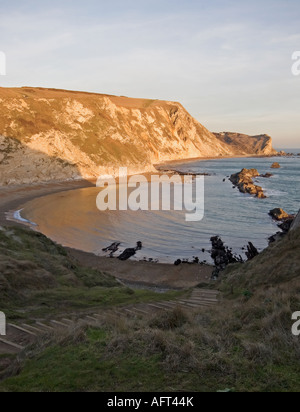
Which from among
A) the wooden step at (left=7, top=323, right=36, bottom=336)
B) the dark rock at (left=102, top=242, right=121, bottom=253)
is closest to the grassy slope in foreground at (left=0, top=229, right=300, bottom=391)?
the wooden step at (left=7, top=323, right=36, bottom=336)

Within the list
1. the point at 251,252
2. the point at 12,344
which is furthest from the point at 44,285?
the point at 251,252

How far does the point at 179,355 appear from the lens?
18.4 ft

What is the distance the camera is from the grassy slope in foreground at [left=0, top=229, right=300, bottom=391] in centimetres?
491

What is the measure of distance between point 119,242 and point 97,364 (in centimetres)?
2380

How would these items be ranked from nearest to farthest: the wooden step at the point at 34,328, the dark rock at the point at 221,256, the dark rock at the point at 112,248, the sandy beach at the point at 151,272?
the wooden step at the point at 34,328
the sandy beach at the point at 151,272
the dark rock at the point at 221,256
the dark rock at the point at 112,248

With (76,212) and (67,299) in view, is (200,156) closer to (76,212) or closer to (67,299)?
(76,212)

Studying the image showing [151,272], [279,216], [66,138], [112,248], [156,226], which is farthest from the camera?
[66,138]

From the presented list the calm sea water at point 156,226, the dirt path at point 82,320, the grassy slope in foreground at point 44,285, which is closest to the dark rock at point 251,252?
the calm sea water at point 156,226

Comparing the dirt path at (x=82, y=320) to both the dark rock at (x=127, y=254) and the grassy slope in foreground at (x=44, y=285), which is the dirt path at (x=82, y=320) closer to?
the grassy slope in foreground at (x=44, y=285)

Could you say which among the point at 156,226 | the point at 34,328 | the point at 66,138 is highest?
the point at 66,138

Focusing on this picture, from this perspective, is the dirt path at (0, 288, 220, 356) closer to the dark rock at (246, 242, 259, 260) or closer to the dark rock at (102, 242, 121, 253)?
the dark rock at (246, 242, 259, 260)

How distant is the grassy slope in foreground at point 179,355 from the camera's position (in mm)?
4910

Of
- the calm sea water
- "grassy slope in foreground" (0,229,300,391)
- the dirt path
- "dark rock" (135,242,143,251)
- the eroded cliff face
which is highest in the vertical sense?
the eroded cliff face

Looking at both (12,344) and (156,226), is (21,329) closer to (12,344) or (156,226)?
(12,344)
